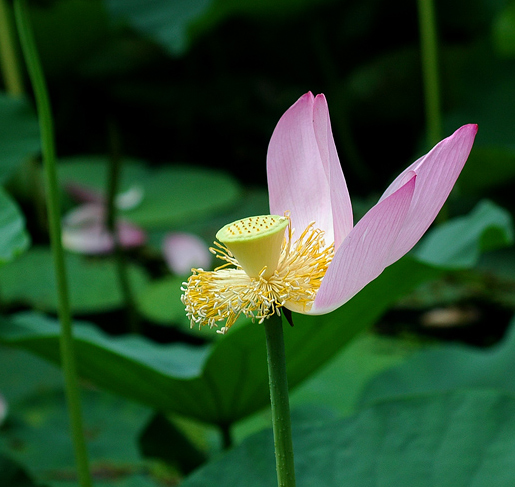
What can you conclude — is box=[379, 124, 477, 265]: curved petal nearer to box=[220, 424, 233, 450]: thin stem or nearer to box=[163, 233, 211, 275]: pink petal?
box=[220, 424, 233, 450]: thin stem

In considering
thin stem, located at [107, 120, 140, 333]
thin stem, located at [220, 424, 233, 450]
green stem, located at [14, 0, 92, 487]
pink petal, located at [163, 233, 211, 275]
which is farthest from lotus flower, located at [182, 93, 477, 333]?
pink petal, located at [163, 233, 211, 275]

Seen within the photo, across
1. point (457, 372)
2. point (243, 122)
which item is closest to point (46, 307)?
point (457, 372)

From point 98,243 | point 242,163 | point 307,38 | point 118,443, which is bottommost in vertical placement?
point 118,443

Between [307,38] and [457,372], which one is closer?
[457,372]

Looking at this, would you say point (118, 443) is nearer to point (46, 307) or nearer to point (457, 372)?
point (457, 372)

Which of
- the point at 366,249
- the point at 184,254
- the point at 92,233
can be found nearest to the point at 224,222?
the point at 92,233

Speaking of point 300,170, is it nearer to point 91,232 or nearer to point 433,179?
point 433,179
